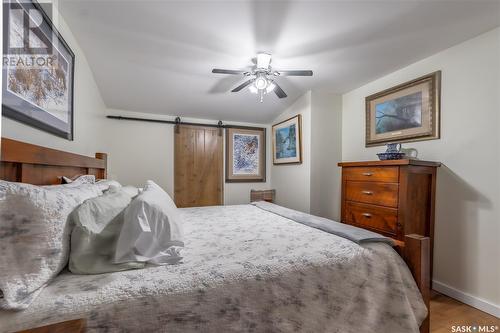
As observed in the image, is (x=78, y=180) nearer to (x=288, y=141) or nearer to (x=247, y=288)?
(x=247, y=288)

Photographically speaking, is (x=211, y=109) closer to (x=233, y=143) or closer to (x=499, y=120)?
(x=233, y=143)

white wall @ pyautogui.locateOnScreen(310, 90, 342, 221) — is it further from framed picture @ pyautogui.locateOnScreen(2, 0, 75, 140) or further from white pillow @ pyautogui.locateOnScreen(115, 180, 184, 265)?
framed picture @ pyautogui.locateOnScreen(2, 0, 75, 140)

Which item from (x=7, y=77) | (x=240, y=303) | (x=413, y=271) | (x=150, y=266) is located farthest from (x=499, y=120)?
(x=7, y=77)

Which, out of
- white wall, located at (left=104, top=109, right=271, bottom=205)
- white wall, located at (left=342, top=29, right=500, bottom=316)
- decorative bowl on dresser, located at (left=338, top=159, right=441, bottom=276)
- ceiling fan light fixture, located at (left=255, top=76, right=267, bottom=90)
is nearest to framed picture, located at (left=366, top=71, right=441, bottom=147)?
white wall, located at (left=342, top=29, right=500, bottom=316)

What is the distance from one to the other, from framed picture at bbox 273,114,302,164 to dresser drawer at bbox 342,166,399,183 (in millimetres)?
897

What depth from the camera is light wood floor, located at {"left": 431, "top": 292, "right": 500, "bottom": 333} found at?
5.20 ft

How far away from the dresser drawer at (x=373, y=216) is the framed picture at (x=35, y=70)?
2.66 m

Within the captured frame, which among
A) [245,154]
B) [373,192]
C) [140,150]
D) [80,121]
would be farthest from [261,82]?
[140,150]

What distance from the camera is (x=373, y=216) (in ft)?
6.98

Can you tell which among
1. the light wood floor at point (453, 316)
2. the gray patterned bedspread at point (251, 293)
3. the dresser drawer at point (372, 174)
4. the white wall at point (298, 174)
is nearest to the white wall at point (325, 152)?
the white wall at point (298, 174)

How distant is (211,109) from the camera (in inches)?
136

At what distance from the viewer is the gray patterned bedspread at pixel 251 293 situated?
71 cm

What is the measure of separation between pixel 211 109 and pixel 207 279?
2.96 meters

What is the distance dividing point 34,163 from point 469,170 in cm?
304
